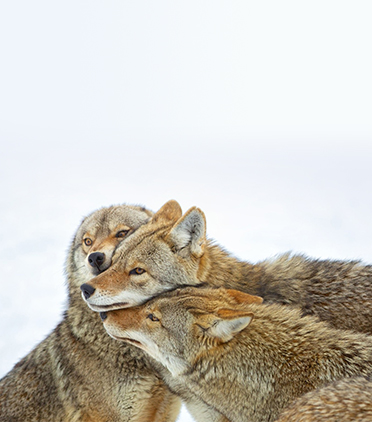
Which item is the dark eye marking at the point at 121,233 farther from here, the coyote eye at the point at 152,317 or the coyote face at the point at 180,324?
the coyote eye at the point at 152,317

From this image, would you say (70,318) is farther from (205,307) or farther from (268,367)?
(268,367)

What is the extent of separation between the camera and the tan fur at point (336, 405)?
9.48ft

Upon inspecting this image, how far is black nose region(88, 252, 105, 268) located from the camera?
4684mm

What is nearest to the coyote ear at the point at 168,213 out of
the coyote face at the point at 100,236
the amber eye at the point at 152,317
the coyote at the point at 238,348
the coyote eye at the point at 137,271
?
the coyote face at the point at 100,236

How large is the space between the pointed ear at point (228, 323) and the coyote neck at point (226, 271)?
2.20ft

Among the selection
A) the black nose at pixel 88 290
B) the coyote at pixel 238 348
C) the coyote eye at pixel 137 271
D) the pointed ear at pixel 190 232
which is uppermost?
the pointed ear at pixel 190 232

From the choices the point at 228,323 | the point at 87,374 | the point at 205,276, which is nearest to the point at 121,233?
the point at 205,276

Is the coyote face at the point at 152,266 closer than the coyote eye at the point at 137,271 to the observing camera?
Yes

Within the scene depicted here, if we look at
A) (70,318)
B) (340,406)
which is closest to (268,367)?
(340,406)

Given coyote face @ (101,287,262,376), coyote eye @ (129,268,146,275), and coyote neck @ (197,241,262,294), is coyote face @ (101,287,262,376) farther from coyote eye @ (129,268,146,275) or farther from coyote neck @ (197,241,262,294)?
coyote neck @ (197,241,262,294)

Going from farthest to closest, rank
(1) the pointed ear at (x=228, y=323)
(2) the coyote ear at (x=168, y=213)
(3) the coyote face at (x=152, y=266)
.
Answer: (2) the coyote ear at (x=168, y=213) < (3) the coyote face at (x=152, y=266) < (1) the pointed ear at (x=228, y=323)

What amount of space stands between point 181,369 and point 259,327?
64 cm

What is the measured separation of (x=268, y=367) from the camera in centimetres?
384

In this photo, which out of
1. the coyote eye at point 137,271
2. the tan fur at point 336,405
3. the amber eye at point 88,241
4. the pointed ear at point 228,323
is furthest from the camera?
the amber eye at point 88,241
